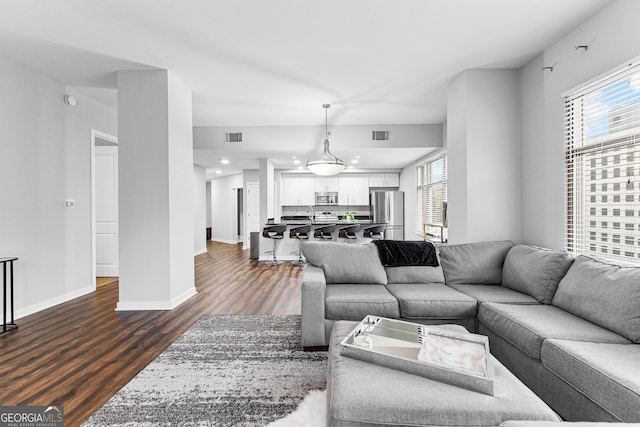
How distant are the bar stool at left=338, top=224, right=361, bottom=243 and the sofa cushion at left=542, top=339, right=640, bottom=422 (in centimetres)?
497

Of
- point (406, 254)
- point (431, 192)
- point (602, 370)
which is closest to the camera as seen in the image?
point (602, 370)

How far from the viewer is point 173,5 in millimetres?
2605

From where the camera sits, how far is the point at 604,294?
6.69 ft

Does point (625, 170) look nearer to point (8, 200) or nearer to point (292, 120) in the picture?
point (292, 120)

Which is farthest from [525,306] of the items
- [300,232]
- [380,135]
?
[300,232]

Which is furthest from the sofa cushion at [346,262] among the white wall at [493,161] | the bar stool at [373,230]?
the bar stool at [373,230]

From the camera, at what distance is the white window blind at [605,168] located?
242cm

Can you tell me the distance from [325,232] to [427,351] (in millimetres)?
5309

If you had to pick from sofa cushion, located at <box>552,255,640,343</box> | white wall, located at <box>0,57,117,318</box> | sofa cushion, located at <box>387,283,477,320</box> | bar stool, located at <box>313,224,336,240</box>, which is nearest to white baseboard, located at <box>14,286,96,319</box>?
white wall, located at <box>0,57,117,318</box>

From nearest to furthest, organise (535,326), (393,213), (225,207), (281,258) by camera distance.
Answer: (535,326) < (281,258) < (393,213) < (225,207)

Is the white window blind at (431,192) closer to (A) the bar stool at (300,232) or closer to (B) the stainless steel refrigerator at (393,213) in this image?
(B) the stainless steel refrigerator at (393,213)

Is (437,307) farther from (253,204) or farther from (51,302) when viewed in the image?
(253,204)

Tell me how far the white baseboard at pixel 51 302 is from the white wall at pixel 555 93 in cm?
584

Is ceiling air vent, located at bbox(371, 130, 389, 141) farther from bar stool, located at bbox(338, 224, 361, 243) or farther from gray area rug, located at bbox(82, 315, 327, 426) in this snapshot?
gray area rug, located at bbox(82, 315, 327, 426)
